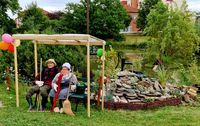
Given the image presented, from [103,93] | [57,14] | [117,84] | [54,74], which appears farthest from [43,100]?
[57,14]

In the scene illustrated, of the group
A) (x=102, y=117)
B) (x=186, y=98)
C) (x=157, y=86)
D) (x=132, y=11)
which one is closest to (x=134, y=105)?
(x=102, y=117)

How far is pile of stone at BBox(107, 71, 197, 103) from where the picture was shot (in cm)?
1162

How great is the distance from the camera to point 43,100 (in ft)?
33.7

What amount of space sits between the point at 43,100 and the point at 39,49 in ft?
16.9

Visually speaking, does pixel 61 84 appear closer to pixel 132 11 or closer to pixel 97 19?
pixel 97 19

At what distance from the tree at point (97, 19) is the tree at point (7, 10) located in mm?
7583

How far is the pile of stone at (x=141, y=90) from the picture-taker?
11617mm

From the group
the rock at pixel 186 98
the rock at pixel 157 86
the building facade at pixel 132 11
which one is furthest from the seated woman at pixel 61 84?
the building facade at pixel 132 11

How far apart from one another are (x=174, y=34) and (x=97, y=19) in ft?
50.6

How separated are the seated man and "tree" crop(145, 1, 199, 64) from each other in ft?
61.6

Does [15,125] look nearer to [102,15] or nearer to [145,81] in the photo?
[145,81]

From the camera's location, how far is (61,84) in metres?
10.0

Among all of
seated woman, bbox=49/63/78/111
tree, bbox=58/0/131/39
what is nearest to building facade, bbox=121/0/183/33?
tree, bbox=58/0/131/39

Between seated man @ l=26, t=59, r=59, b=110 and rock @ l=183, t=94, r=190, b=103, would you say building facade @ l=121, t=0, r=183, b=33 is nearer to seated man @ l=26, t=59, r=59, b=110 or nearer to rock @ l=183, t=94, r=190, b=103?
rock @ l=183, t=94, r=190, b=103
